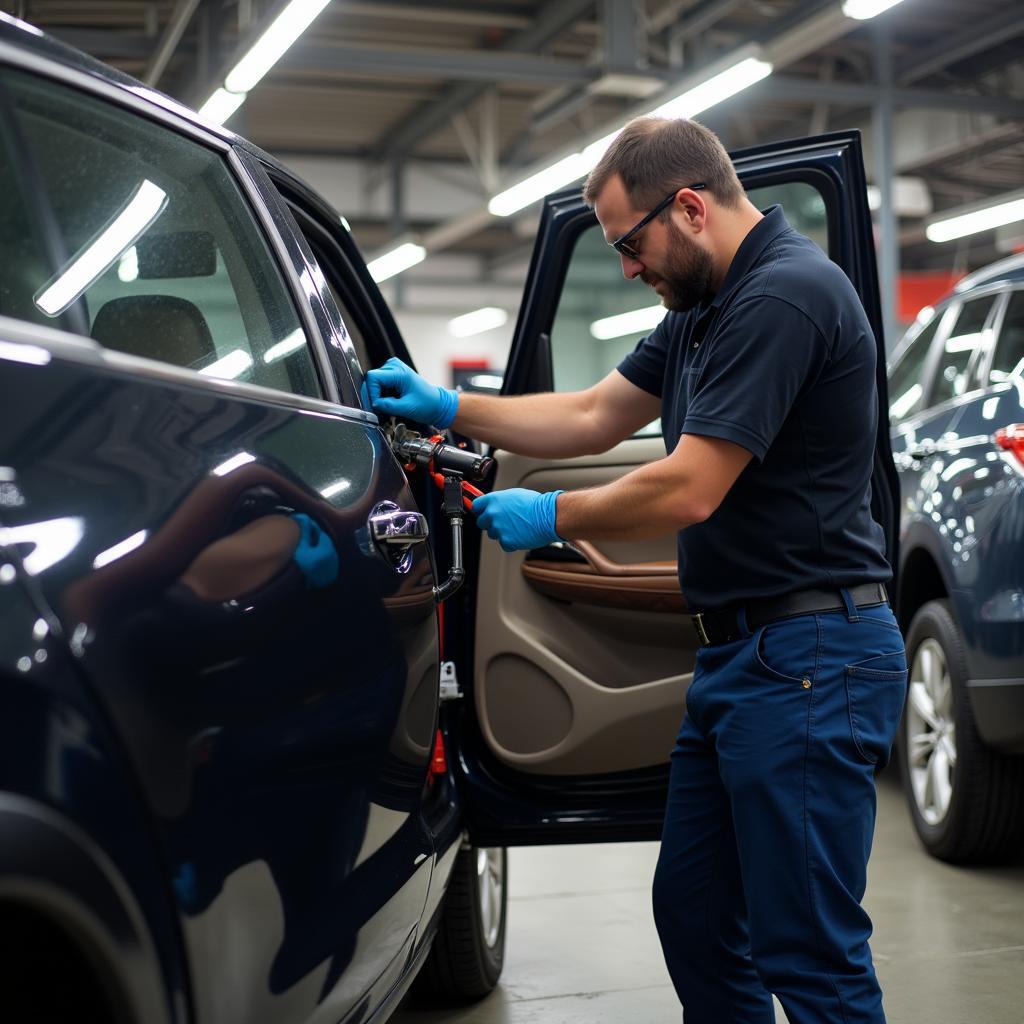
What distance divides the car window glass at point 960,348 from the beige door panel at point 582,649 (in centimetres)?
176

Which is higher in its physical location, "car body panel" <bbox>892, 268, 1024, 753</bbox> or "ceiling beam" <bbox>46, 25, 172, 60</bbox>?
"ceiling beam" <bbox>46, 25, 172, 60</bbox>

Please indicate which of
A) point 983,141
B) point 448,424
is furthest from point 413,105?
point 448,424

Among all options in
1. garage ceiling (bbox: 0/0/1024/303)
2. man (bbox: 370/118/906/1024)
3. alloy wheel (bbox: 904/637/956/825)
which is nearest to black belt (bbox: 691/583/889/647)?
man (bbox: 370/118/906/1024)

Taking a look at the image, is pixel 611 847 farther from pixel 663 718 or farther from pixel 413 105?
pixel 413 105

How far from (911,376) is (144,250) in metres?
3.78

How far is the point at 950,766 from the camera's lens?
4.07m

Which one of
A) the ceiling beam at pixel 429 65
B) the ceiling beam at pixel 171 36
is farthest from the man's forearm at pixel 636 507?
the ceiling beam at pixel 429 65

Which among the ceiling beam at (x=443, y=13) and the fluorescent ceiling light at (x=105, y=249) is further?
the ceiling beam at (x=443, y=13)

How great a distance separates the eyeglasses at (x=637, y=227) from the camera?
7.19ft

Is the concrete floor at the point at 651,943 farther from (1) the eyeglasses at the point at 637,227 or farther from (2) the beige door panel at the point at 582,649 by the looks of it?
(1) the eyeglasses at the point at 637,227

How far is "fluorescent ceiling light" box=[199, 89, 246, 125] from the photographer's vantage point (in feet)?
29.7

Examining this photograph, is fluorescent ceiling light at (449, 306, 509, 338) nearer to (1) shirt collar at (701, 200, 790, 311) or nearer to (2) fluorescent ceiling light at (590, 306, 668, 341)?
(2) fluorescent ceiling light at (590, 306, 668, 341)

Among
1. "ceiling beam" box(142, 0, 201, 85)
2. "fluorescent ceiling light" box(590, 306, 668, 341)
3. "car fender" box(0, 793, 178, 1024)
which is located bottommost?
"car fender" box(0, 793, 178, 1024)

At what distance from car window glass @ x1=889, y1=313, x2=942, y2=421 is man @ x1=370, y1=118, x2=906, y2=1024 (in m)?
2.53
